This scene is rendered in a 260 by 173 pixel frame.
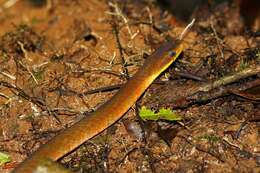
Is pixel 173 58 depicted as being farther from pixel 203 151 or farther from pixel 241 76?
pixel 203 151

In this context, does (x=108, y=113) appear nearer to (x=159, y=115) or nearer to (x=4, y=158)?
(x=159, y=115)

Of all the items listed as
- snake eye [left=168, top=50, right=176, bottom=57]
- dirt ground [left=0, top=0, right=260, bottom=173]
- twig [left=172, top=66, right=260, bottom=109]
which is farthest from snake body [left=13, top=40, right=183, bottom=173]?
twig [left=172, top=66, right=260, bottom=109]

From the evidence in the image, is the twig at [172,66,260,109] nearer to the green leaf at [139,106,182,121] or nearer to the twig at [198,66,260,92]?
the twig at [198,66,260,92]

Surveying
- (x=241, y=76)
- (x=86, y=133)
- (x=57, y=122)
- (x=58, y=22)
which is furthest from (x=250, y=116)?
(x=58, y=22)

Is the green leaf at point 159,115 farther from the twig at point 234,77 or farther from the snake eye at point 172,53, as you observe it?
the snake eye at point 172,53

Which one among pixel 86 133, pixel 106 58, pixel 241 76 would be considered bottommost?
pixel 86 133

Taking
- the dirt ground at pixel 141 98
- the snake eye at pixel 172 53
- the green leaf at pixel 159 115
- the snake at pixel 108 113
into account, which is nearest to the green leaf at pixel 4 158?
the dirt ground at pixel 141 98
